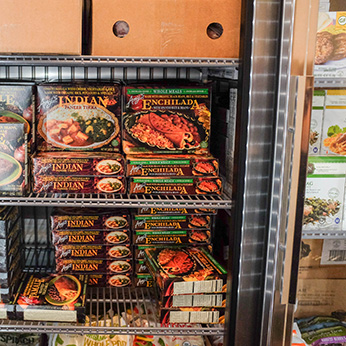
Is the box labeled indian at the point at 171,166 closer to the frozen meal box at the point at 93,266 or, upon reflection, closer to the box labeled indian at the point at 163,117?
the box labeled indian at the point at 163,117

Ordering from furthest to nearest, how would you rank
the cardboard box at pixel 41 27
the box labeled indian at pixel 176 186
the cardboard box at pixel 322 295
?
1. the cardboard box at pixel 322 295
2. the box labeled indian at pixel 176 186
3. the cardboard box at pixel 41 27

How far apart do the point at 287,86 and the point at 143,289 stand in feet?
3.41

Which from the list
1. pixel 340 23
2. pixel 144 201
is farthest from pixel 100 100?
pixel 340 23

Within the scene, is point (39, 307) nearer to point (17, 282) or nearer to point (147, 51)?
point (17, 282)

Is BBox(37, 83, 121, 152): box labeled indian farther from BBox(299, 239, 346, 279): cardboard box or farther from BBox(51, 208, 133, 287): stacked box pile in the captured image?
BBox(299, 239, 346, 279): cardboard box

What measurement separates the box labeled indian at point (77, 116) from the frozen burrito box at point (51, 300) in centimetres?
52

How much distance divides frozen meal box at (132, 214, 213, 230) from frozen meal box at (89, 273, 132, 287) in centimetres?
21

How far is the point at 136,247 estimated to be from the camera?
1.78 m

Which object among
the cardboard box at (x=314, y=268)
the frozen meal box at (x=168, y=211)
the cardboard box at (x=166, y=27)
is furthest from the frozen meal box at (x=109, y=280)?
the cardboard box at (x=166, y=27)

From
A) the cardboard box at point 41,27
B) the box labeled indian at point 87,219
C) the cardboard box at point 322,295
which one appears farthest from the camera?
the cardboard box at point 322,295

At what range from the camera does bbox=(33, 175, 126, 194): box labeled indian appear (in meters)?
1.55

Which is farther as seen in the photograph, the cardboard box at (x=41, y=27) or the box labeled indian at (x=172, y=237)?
the box labeled indian at (x=172, y=237)

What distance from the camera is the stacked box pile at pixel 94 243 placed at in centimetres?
172

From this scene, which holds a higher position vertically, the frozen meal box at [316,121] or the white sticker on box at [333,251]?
the frozen meal box at [316,121]
